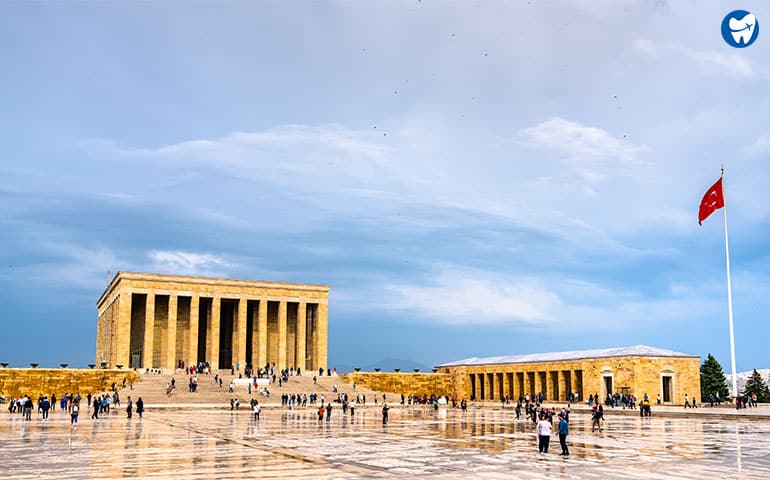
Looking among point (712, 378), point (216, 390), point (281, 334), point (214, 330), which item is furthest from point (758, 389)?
point (216, 390)

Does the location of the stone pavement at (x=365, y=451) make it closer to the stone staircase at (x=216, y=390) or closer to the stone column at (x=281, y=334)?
the stone staircase at (x=216, y=390)

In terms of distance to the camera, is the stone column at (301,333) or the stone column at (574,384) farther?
the stone column at (301,333)

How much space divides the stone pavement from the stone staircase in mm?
18079

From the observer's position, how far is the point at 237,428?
97.5ft

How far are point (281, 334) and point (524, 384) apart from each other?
22.7 m

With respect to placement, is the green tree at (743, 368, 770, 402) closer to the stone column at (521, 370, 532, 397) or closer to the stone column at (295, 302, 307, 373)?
the stone column at (521, 370, 532, 397)

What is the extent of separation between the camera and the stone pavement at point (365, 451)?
16484 millimetres

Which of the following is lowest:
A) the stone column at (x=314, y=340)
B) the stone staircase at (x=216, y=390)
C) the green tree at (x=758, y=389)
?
the green tree at (x=758, y=389)

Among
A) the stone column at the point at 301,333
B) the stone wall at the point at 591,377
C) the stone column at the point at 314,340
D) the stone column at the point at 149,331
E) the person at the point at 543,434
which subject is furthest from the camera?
the stone column at the point at 314,340

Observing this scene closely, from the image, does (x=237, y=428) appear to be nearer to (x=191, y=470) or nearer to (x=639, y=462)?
(x=191, y=470)

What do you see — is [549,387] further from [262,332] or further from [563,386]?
[262,332]

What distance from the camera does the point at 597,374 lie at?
5712 cm

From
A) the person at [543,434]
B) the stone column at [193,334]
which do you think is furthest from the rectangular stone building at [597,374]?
the person at [543,434]

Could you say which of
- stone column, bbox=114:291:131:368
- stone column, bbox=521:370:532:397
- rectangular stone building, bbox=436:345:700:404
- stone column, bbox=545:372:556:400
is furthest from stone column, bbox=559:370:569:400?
stone column, bbox=114:291:131:368
